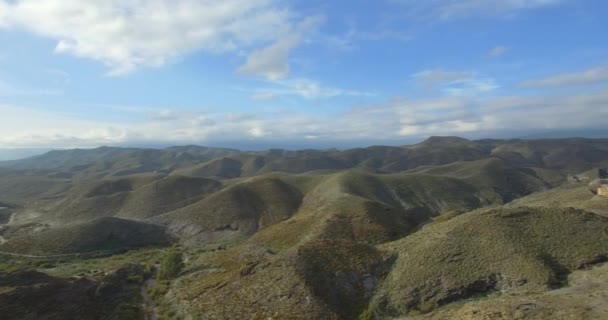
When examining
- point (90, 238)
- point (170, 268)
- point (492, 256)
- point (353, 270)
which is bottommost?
point (90, 238)

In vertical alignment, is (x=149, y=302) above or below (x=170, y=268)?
below

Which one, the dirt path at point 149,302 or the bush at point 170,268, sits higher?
the bush at point 170,268

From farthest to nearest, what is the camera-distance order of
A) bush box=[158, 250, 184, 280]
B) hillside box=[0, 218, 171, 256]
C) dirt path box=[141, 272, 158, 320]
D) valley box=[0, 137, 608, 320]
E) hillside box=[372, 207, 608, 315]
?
hillside box=[0, 218, 171, 256] < bush box=[158, 250, 184, 280] < dirt path box=[141, 272, 158, 320] < hillside box=[372, 207, 608, 315] < valley box=[0, 137, 608, 320]

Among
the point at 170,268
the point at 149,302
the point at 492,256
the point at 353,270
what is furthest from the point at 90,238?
the point at 492,256

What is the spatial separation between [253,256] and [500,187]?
115998 millimetres

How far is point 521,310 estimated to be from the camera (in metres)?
28.1

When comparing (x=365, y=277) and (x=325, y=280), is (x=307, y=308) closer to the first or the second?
(x=325, y=280)

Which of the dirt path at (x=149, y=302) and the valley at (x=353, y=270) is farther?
the dirt path at (x=149, y=302)

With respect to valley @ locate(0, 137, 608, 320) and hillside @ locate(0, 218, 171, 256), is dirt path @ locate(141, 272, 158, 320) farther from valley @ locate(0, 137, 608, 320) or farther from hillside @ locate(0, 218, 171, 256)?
hillside @ locate(0, 218, 171, 256)

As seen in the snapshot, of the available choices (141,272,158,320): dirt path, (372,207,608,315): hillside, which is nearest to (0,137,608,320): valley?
(372,207,608,315): hillside

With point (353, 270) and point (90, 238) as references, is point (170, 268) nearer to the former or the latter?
point (353, 270)

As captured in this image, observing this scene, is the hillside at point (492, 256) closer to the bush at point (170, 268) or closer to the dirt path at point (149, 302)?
the dirt path at point (149, 302)

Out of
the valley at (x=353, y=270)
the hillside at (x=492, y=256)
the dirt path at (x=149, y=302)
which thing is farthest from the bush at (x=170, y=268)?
the hillside at (x=492, y=256)

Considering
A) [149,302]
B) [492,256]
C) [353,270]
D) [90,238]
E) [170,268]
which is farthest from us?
[90,238]
